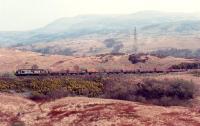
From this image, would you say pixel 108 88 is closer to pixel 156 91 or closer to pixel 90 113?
pixel 156 91

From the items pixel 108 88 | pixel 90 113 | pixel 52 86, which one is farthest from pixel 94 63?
pixel 90 113

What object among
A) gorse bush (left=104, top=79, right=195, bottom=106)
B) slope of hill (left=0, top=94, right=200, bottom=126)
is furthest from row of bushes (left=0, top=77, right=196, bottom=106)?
slope of hill (left=0, top=94, right=200, bottom=126)

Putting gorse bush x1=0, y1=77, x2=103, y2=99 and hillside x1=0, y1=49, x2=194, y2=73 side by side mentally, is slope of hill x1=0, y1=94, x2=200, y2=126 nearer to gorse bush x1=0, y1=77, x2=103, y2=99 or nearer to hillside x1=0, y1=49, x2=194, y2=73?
gorse bush x1=0, y1=77, x2=103, y2=99

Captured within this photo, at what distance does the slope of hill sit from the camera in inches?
2157

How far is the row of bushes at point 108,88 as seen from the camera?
78812 millimetres

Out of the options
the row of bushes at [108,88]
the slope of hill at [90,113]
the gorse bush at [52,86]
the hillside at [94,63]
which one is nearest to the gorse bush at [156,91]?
the row of bushes at [108,88]

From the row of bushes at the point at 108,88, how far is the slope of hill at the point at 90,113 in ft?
36.9

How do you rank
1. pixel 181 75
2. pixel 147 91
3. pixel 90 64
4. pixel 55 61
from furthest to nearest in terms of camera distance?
pixel 55 61
pixel 90 64
pixel 181 75
pixel 147 91

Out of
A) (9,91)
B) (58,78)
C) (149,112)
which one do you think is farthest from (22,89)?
(149,112)

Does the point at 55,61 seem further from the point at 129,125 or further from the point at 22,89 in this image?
the point at 129,125

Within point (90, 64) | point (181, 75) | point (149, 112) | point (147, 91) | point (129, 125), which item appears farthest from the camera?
point (90, 64)

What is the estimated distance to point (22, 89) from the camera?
86.1 m

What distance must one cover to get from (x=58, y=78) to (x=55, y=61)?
71.8 m

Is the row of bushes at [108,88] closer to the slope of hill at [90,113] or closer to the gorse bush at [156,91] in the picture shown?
the gorse bush at [156,91]
